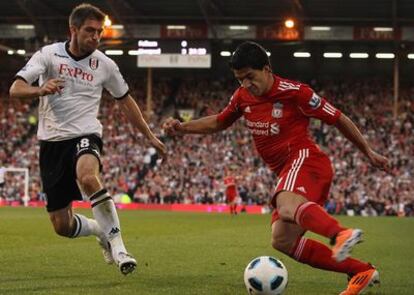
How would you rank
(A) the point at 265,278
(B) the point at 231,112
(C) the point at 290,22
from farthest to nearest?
(C) the point at 290,22
(B) the point at 231,112
(A) the point at 265,278

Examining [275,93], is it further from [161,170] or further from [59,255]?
[161,170]

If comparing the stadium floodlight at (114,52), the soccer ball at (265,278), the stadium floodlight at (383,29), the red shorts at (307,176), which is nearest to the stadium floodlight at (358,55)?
the stadium floodlight at (383,29)

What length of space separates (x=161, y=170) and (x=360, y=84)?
41.1 feet

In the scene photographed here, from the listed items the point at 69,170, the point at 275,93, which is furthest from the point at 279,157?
the point at 69,170

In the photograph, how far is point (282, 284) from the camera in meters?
6.37

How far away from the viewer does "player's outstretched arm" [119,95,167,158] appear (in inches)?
321

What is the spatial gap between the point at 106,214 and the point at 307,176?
6.74 feet

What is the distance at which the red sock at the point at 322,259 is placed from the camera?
6.43 metres

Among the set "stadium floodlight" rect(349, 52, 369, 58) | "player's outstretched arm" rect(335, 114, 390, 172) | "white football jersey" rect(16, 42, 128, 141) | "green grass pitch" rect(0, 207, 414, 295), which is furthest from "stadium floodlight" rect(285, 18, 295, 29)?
"player's outstretched arm" rect(335, 114, 390, 172)

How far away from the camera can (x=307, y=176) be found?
249 inches

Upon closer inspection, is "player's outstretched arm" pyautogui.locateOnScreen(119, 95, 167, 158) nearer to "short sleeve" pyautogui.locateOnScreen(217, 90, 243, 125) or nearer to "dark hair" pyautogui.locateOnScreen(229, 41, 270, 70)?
"short sleeve" pyautogui.locateOnScreen(217, 90, 243, 125)

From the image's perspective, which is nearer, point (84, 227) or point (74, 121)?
point (74, 121)

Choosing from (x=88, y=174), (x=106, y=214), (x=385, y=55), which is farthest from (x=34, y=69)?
(x=385, y=55)

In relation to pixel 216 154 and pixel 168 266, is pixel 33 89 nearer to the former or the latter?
pixel 168 266
